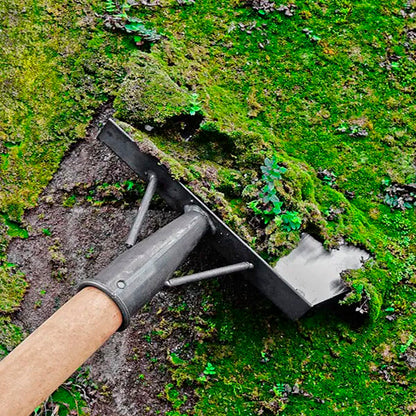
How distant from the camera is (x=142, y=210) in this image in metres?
3.56

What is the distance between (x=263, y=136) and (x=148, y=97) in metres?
1.26

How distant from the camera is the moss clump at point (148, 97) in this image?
4254 mm

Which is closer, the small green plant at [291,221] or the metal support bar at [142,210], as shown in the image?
the metal support bar at [142,210]

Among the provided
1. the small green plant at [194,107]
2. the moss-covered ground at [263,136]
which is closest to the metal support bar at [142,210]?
the moss-covered ground at [263,136]

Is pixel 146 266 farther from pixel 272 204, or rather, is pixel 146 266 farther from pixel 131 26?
pixel 131 26

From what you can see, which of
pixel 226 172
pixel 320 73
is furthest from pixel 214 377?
pixel 320 73

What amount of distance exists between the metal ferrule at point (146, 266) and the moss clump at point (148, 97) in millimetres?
1149

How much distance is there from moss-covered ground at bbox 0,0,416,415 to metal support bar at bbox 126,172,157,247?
213 mm

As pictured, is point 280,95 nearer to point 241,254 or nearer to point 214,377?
point 241,254

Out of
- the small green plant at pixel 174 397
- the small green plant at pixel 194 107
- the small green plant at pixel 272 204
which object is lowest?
the small green plant at pixel 174 397

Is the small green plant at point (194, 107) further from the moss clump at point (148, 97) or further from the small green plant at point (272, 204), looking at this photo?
the small green plant at point (272, 204)

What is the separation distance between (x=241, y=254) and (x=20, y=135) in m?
2.63

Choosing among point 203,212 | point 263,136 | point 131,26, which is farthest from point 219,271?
point 131,26

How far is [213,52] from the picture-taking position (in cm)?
531
